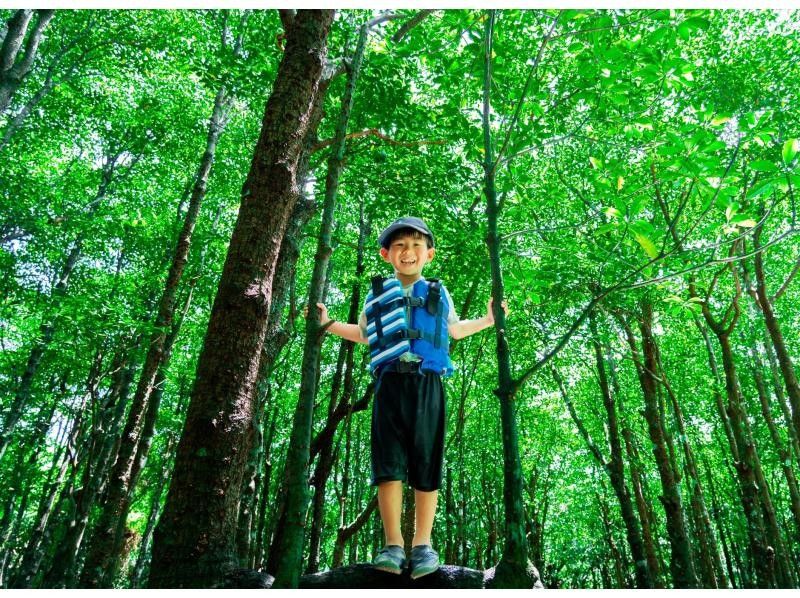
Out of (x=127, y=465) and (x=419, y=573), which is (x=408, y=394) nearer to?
(x=419, y=573)

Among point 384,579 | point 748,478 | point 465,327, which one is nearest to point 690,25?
point 465,327

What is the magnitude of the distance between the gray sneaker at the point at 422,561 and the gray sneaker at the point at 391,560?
67 mm

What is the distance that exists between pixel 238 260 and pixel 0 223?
18.8 metres

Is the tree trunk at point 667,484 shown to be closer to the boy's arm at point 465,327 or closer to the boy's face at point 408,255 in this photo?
the boy's arm at point 465,327

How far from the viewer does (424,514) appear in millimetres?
2773

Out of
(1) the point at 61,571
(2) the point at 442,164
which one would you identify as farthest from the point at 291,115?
(1) the point at 61,571

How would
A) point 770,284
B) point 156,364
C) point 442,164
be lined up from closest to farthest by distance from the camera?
point 442,164
point 156,364
point 770,284

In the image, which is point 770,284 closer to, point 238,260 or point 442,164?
point 442,164

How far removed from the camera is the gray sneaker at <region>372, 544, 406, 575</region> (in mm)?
2449

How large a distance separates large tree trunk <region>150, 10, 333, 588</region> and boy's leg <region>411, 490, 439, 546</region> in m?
1.02

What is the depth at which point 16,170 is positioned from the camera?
1581 centimetres

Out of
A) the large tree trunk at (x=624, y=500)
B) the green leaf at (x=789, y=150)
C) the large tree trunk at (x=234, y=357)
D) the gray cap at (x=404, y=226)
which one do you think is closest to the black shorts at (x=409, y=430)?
the large tree trunk at (x=234, y=357)

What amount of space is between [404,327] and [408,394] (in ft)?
1.35

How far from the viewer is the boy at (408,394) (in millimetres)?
2691
